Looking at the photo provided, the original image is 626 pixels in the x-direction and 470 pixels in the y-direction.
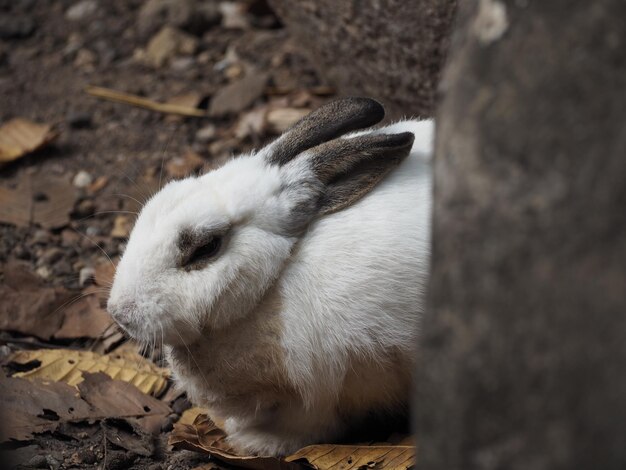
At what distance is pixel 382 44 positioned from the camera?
15.5 feet

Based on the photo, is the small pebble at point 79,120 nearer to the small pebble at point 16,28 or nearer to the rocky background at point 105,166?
the rocky background at point 105,166

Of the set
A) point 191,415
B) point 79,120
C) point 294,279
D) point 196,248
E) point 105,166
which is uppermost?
point 196,248

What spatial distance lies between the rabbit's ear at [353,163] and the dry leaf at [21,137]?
2.79m

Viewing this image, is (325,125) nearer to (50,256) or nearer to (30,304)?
(30,304)

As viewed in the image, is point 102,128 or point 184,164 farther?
point 102,128

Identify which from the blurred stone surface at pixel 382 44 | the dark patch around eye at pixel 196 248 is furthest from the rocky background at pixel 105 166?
the dark patch around eye at pixel 196 248

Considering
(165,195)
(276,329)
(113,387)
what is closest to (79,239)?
(113,387)

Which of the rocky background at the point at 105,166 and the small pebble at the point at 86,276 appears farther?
the small pebble at the point at 86,276

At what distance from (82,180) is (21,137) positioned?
60 cm

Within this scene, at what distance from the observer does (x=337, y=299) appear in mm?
3297

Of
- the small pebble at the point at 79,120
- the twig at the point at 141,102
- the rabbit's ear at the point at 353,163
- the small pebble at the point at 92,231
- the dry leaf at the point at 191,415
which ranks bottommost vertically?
the dry leaf at the point at 191,415

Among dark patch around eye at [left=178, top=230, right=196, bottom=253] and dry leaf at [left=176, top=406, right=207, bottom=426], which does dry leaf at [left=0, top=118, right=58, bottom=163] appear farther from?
dark patch around eye at [left=178, top=230, right=196, bottom=253]

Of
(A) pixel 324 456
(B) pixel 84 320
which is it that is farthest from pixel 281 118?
(A) pixel 324 456

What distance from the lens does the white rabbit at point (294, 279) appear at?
3.27 meters
